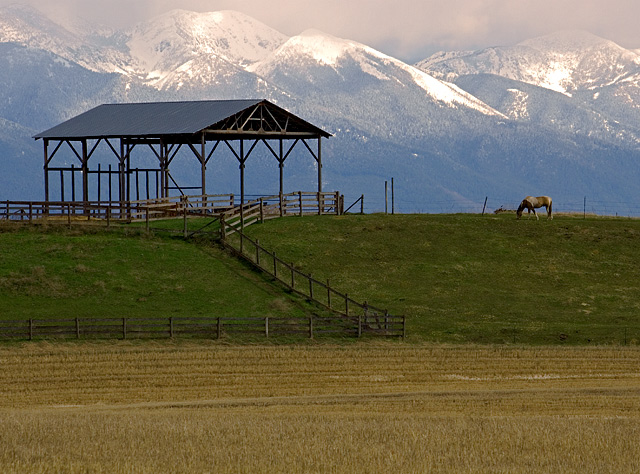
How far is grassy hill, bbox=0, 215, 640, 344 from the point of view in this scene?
Result: 149 ft

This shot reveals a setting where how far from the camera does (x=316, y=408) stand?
31.5 meters

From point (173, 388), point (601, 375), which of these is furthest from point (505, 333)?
point (173, 388)

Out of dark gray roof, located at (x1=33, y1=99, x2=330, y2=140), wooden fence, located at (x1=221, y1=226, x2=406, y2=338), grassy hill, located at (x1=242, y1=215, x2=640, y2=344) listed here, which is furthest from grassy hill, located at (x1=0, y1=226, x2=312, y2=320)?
dark gray roof, located at (x1=33, y1=99, x2=330, y2=140)

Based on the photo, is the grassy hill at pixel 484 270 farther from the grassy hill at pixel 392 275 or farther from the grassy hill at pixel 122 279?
the grassy hill at pixel 122 279

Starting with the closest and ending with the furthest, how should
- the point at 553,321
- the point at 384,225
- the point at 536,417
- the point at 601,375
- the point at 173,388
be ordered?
the point at 536,417, the point at 173,388, the point at 601,375, the point at 553,321, the point at 384,225

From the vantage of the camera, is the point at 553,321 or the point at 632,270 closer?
the point at 553,321

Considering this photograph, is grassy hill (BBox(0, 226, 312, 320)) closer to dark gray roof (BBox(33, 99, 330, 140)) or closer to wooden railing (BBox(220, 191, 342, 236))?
wooden railing (BBox(220, 191, 342, 236))

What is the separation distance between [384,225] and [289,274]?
34.7 feet

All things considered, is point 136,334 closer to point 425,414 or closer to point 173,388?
point 173,388

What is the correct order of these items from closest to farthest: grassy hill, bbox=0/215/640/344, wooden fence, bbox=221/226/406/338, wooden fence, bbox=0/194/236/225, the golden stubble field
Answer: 1. the golden stubble field
2. wooden fence, bbox=221/226/406/338
3. grassy hill, bbox=0/215/640/344
4. wooden fence, bbox=0/194/236/225

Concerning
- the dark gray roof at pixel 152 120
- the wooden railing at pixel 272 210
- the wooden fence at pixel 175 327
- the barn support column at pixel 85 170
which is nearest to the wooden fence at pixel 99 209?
the wooden railing at pixel 272 210

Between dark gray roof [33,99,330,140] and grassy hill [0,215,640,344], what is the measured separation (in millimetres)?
7110

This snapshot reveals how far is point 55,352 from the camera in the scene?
39.7 metres

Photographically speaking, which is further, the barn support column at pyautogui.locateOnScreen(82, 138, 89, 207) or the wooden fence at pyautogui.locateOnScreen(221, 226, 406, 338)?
the barn support column at pyautogui.locateOnScreen(82, 138, 89, 207)
